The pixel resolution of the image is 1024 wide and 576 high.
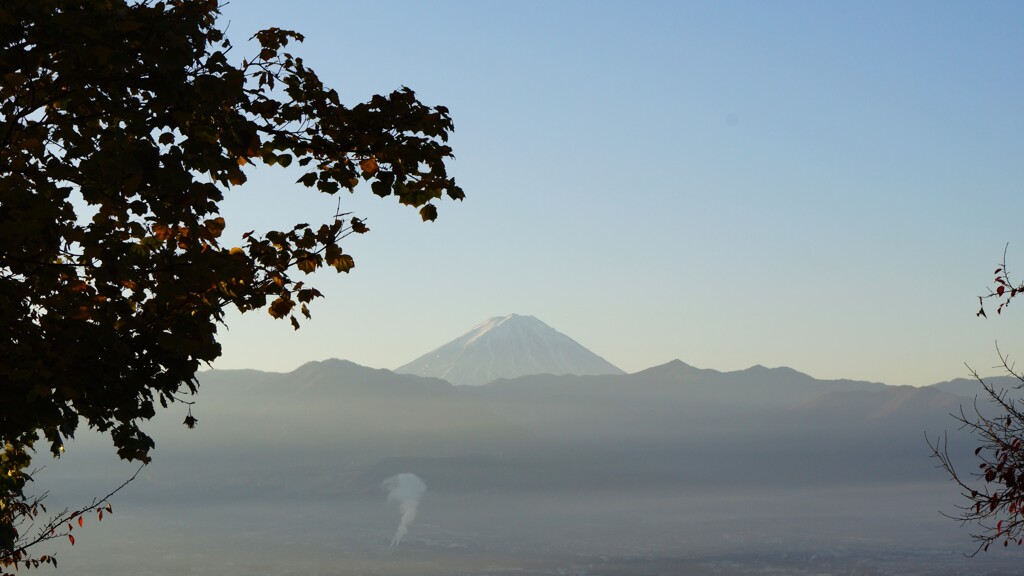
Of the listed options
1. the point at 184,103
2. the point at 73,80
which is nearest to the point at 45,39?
the point at 73,80

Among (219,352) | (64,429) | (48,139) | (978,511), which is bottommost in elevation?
(978,511)

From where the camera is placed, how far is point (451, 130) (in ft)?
37.4

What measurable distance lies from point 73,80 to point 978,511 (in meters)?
11.8

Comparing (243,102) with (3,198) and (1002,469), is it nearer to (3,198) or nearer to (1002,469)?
(3,198)

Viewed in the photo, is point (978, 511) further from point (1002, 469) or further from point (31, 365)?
point (31, 365)

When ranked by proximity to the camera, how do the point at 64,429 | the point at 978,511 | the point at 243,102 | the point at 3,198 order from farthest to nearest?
the point at 978,511
the point at 243,102
the point at 64,429
the point at 3,198

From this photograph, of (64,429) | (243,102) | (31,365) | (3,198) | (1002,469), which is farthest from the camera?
(1002,469)

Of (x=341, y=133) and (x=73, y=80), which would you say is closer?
(x=73, y=80)

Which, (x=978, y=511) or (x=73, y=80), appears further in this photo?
(x=978, y=511)

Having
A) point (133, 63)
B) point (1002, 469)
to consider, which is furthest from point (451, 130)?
point (1002, 469)

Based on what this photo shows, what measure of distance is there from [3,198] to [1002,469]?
11.0 meters

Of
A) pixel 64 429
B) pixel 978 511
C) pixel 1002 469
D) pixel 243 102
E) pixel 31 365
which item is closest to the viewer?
pixel 31 365

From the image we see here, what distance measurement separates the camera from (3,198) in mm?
8297

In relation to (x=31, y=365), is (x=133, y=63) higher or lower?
higher
